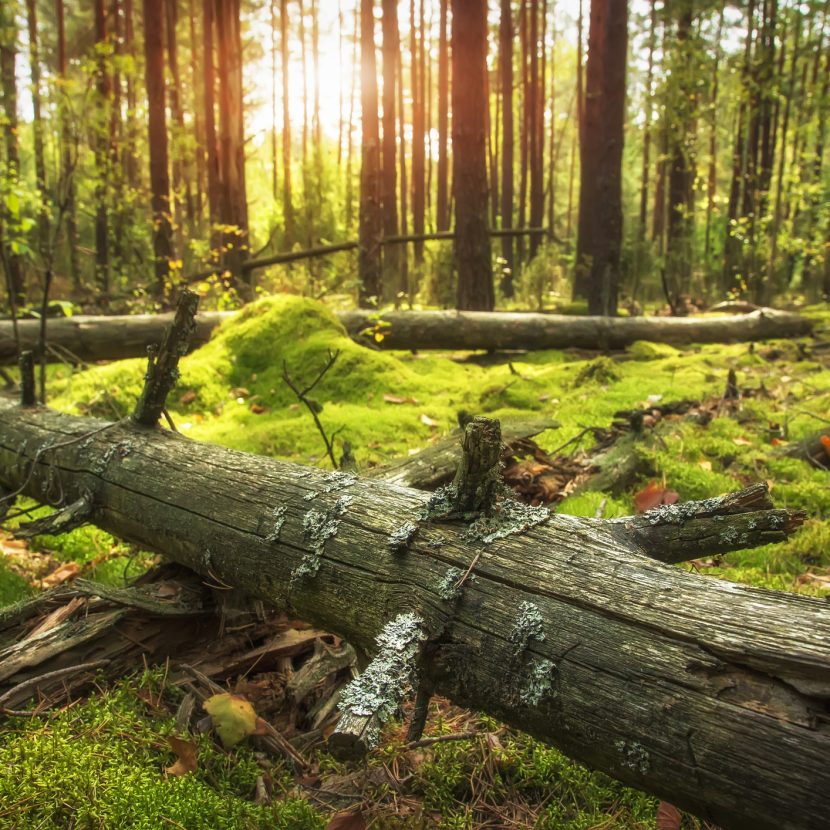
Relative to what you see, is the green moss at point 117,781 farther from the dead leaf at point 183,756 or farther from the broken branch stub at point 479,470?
the broken branch stub at point 479,470

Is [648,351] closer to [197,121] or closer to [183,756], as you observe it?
[183,756]

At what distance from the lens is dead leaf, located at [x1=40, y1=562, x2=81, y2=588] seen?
3051 millimetres

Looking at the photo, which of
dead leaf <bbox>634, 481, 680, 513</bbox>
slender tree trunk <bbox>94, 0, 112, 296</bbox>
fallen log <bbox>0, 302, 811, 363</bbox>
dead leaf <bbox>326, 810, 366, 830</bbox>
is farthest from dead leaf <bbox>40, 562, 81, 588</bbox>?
slender tree trunk <bbox>94, 0, 112, 296</bbox>

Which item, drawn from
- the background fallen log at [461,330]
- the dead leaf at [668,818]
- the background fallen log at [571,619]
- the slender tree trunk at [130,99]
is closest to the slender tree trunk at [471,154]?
the background fallen log at [461,330]

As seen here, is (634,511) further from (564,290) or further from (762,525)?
(564,290)

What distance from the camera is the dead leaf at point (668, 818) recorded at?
1.51 m

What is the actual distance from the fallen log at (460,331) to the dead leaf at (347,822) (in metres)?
5.41

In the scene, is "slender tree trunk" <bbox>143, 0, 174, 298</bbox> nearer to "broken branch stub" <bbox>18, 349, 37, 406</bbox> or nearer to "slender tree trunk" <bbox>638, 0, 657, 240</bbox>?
"broken branch stub" <bbox>18, 349, 37, 406</bbox>

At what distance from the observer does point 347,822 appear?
1.54 meters

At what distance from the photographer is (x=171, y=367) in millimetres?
2785

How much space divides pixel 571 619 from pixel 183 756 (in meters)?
1.24

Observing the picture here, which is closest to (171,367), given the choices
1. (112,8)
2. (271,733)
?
(271,733)

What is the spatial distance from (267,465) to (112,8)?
21.1 meters

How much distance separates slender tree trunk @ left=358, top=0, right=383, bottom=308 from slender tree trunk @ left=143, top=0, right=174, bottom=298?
345 centimetres
